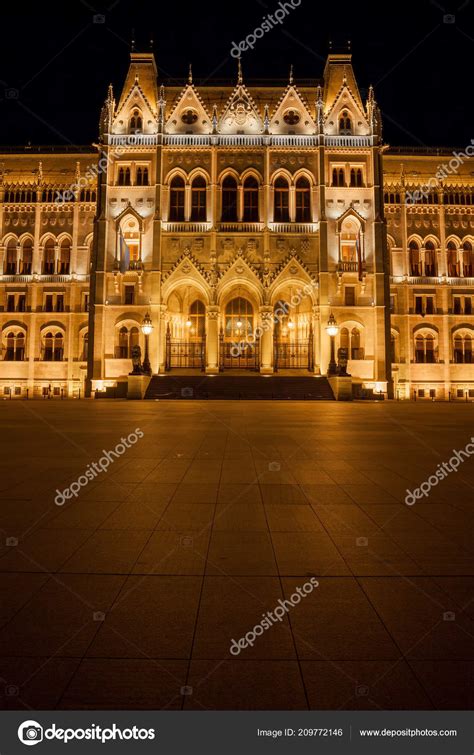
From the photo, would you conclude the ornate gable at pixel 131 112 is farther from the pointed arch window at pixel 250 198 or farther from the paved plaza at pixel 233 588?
the paved plaza at pixel 233 588

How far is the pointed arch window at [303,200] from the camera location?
4241 centimetres

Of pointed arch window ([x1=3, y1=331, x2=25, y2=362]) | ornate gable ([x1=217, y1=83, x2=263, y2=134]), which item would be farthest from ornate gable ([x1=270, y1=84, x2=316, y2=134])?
pointed arch window ([x1=3, y1=331, x2=25, y2=362])

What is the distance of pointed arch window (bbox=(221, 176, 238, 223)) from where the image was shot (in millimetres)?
42406

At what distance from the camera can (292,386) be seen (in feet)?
117

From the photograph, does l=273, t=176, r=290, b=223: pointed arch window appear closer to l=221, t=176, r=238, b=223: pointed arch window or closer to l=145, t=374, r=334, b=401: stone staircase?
l=221, t=176, r=238, b=223: pointed arch window

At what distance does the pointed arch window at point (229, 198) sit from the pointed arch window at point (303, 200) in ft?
16.5

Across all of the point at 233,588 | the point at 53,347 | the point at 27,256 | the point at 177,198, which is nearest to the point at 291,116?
the point at 177,198

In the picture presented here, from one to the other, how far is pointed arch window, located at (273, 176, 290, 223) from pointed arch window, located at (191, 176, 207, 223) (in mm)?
5685

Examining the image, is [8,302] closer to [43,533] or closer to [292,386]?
[292,386]

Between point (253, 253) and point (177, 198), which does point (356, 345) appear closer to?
point (253, 253)

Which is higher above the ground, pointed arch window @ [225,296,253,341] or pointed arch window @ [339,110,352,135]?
pointed arch window @ [339,110,352,135]

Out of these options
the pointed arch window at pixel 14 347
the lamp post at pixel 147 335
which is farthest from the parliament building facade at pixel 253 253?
the lamp post at pixel 147 335

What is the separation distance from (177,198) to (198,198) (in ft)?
5.55

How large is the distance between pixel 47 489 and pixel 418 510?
5.09 metres
